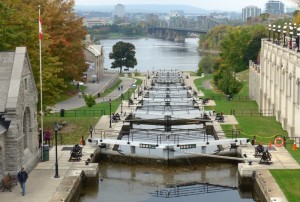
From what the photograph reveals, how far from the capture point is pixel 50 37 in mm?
66812

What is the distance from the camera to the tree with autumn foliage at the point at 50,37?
153 ft

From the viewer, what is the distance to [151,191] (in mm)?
35062

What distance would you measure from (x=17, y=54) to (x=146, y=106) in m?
30.5

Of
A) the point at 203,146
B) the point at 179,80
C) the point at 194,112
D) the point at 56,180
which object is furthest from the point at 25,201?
the point at 179,80

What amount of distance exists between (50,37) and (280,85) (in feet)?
83.3

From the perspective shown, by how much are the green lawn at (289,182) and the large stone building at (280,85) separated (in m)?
10.6

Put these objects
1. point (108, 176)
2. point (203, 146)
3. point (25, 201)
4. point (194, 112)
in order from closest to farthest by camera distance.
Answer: point (25, 201)
point (108, 176)
point (203, 146)
point (194, 112)

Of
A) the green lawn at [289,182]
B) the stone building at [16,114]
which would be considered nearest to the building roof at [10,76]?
the stone building at [16,114]

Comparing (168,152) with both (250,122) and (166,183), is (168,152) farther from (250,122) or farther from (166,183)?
(250,122)

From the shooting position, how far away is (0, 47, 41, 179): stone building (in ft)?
109

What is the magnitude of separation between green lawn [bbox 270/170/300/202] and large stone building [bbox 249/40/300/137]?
10.6 meters

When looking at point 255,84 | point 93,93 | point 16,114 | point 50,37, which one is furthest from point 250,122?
point 93,93

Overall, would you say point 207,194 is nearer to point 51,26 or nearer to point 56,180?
point 56,180

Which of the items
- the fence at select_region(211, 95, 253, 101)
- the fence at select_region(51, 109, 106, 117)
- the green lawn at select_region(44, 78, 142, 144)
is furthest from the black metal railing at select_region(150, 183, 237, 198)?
the fence at select_region(211, 95, 253, 101)
